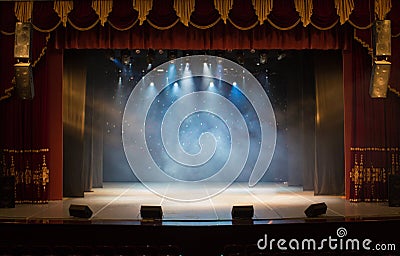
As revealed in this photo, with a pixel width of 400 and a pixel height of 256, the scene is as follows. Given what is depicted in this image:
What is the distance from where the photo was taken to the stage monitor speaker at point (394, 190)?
9469 millimetres

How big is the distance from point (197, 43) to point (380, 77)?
10.2 feet

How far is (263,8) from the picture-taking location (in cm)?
991

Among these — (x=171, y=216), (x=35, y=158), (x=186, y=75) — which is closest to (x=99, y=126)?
(x=186, y=75)

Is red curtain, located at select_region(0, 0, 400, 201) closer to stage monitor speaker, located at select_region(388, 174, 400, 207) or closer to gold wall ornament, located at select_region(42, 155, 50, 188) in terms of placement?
gold wall ornament, located at select_region(42, 155, 50, 188)

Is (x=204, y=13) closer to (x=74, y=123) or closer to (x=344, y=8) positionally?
(x=344, y=8)

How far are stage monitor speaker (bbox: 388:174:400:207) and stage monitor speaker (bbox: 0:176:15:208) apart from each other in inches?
237

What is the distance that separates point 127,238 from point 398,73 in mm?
5935

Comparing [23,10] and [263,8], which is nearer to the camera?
[263,8]

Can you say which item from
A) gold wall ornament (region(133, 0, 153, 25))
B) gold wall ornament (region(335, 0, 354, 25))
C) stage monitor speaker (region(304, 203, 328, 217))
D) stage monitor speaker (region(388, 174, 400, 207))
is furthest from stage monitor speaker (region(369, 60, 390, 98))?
gold wall ornament (region(133, 0, 153, 25))

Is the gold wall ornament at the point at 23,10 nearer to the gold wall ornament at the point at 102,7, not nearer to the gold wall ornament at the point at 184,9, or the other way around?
the gold wall ornament at the point at 102,7

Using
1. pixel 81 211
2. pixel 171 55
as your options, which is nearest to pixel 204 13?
pixel 171 55

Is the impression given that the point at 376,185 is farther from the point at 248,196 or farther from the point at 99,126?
the point at 99,126

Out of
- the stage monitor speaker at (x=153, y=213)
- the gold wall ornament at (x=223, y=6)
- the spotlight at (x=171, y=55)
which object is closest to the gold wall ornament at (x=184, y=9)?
the gold wall ornament at (x=223, y=6)

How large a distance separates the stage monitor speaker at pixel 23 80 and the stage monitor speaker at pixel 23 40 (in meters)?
0.16
